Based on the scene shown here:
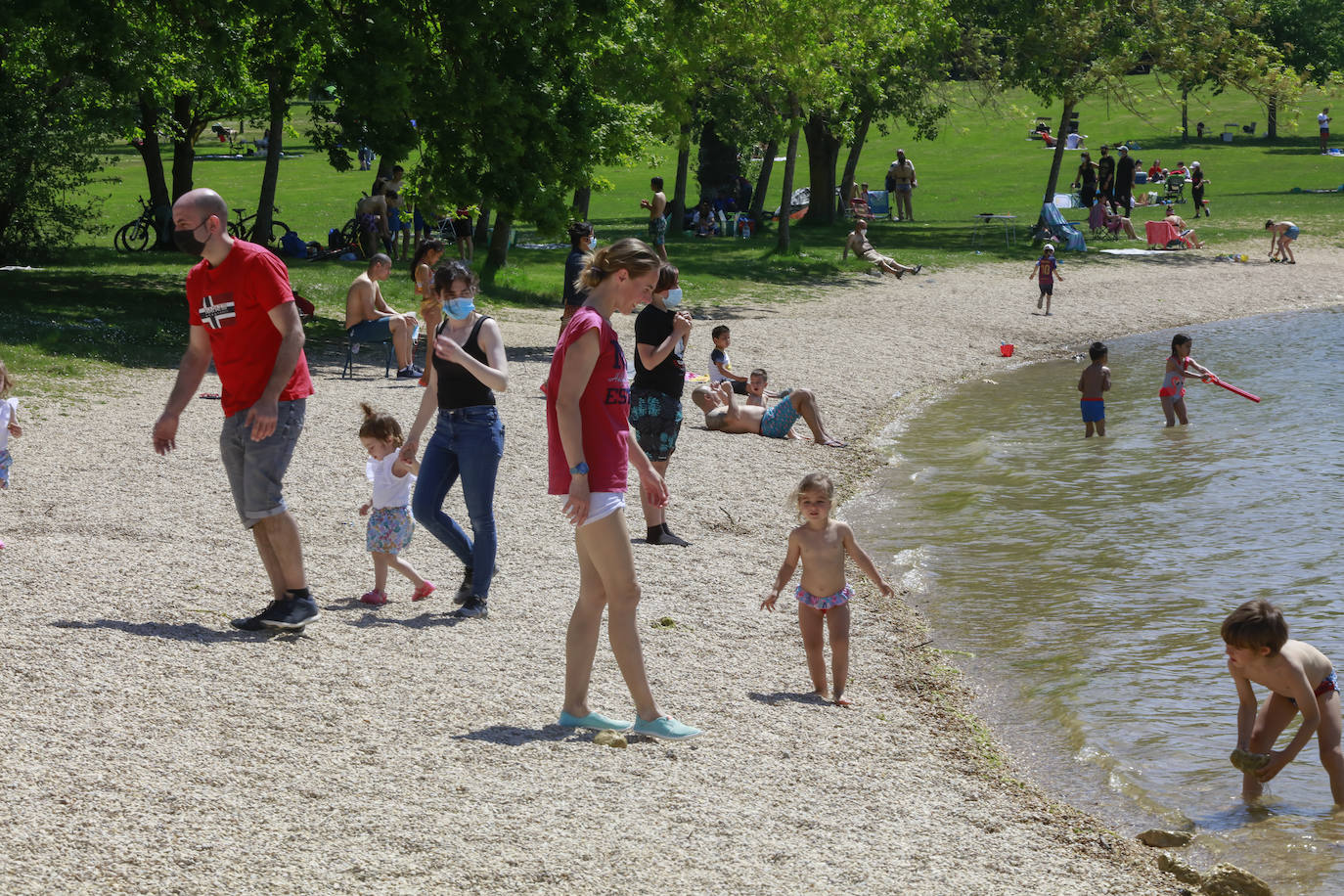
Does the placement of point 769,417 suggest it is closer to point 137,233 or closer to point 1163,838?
point 1163,838

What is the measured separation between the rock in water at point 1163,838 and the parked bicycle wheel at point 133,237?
26938 mm

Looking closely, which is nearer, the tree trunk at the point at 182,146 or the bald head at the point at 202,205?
the bald head at the point at 202,205

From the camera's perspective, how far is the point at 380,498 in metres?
8.05

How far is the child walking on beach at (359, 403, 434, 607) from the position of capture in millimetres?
7957

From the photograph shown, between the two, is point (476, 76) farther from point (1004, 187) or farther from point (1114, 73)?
point (1004, 187)

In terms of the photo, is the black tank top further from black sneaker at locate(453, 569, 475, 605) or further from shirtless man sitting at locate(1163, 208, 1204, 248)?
shirtless man sitting at locate(1163, 208, 1204, 248)

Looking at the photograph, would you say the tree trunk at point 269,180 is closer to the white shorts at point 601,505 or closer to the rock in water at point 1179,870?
the white shorts at point 601,505

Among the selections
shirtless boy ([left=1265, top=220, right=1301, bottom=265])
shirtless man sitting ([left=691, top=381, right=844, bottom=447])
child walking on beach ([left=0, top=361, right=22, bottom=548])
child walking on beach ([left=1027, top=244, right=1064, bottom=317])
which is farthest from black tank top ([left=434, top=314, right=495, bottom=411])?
shirtless boy ([left=1265, top=220, right=1301, bottom=265])

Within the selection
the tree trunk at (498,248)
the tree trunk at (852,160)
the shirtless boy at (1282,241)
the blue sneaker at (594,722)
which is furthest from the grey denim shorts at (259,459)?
the tree trunk at (852,160)

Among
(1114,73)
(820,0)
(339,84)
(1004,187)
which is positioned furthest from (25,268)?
(1004,187)

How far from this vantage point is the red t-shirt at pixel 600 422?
5504 mm

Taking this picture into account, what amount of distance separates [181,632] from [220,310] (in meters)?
1.65

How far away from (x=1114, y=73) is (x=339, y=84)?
76.0 ft

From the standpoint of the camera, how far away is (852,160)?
41.2 metres
